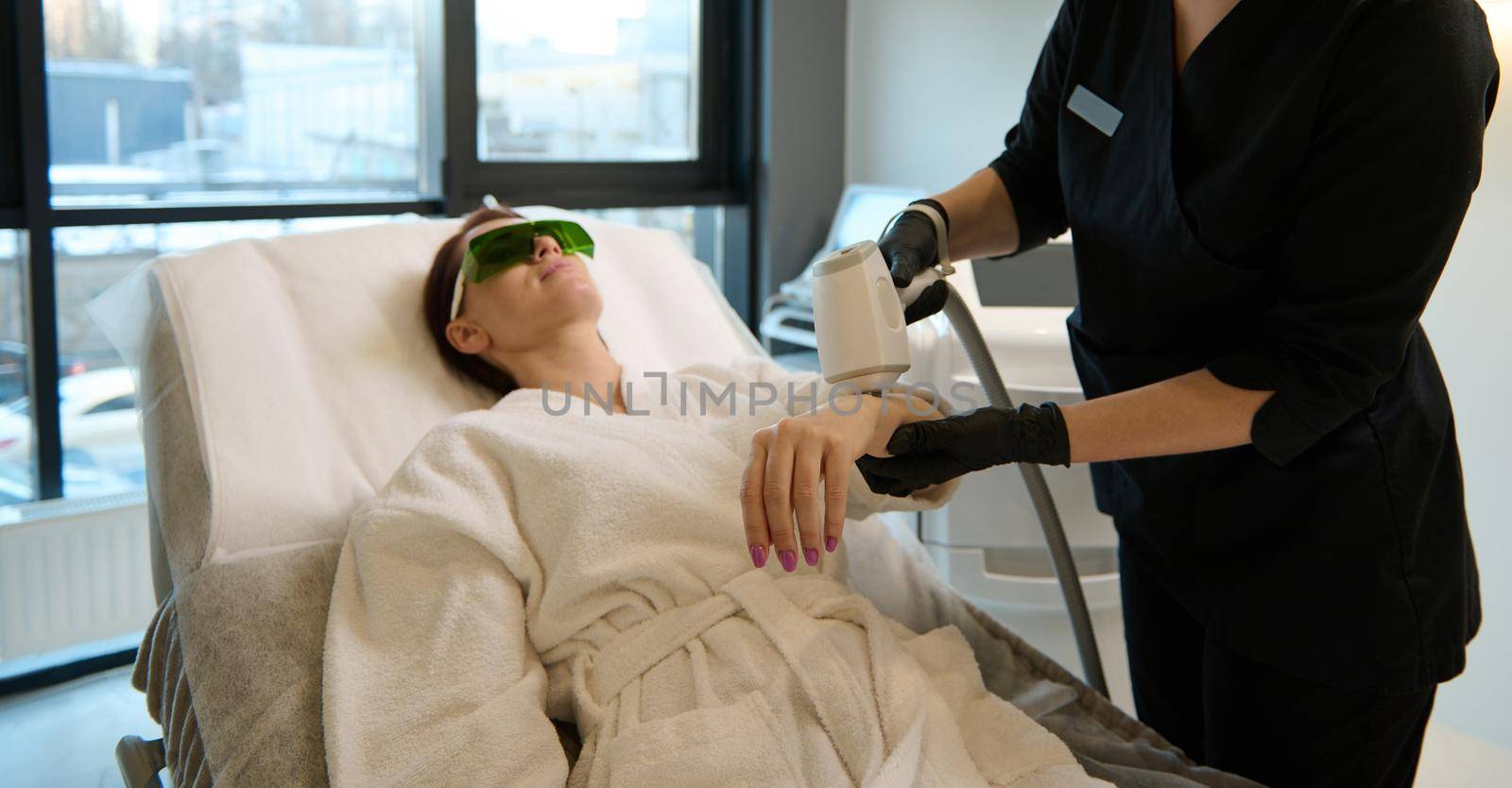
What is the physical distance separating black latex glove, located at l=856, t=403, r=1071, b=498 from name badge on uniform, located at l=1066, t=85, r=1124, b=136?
0.35 metres

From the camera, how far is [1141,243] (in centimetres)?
117

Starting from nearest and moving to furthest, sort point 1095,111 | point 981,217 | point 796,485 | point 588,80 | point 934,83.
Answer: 1. point 796,485
2. point 1095,111
3. point 981,217
4. point 934,83
5. point 588,80

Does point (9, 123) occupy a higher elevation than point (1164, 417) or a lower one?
higher

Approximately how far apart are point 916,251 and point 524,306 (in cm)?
58

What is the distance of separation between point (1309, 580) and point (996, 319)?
723 mm

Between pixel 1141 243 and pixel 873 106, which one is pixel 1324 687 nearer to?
pixel 1141 243

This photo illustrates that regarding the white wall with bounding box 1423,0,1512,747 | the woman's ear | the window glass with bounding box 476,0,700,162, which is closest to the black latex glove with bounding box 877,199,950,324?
the woman's ear

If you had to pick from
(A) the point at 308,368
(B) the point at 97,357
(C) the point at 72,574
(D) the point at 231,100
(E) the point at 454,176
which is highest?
(D) the point at 231,100

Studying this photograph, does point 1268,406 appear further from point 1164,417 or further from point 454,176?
point 454,176

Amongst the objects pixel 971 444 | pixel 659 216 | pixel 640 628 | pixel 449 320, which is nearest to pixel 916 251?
pixel 971 444

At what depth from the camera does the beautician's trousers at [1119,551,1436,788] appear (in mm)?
1166

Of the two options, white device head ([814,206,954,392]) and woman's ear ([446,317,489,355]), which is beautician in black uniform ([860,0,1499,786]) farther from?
woman's ear ([446,317,489,355])

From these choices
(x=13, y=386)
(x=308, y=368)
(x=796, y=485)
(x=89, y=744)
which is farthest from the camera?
(x=13, y=386)

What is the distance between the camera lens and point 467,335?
1.61 meters
